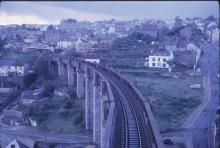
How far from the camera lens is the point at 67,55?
506 inches

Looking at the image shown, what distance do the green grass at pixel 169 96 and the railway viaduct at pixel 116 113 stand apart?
614 millimetres

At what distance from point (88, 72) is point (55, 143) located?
73.6 inches

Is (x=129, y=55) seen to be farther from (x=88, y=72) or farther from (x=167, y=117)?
(x=167, y=117)

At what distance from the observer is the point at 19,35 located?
17141 millimetres

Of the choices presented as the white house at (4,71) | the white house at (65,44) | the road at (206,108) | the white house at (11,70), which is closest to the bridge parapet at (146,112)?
the road at (206,108)

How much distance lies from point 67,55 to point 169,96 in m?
5.25

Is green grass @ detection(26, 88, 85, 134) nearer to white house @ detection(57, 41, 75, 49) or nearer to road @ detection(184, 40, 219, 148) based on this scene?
road @ detection(184, 40, 219, 148)

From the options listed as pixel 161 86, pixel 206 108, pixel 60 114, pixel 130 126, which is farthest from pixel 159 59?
pixel 130 126

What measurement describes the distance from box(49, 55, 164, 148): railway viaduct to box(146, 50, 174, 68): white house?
2755 mm

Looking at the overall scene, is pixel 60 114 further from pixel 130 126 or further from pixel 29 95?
pixel 130 126

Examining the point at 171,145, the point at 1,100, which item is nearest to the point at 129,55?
the point at 1,100

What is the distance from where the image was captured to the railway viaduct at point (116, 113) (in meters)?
4.20

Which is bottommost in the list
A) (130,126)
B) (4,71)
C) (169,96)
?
(169,96)

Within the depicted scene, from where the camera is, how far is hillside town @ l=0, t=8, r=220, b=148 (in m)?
8.13
